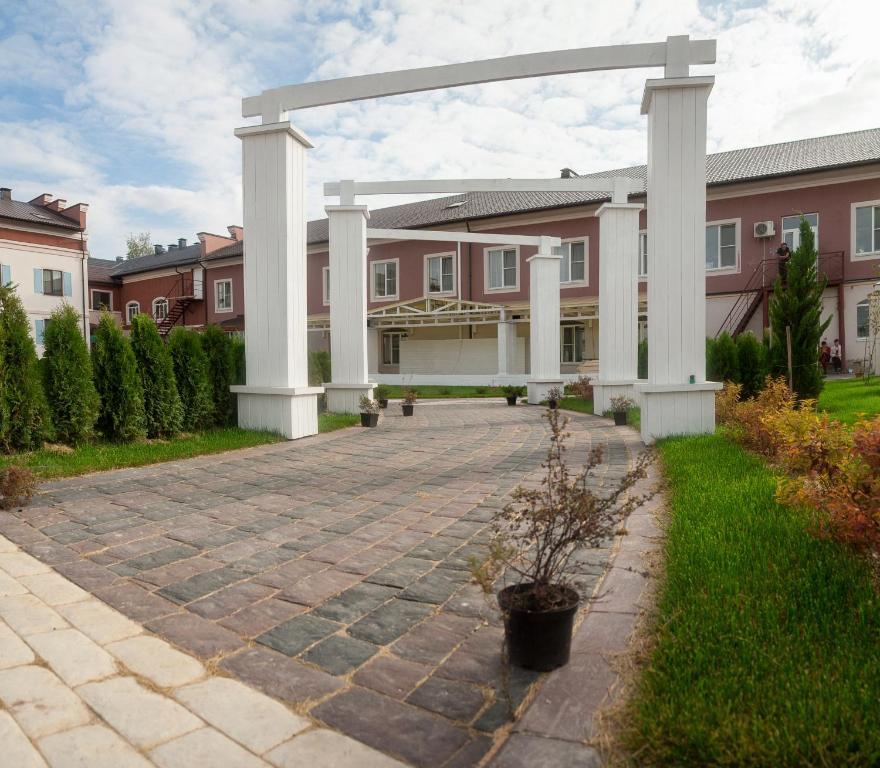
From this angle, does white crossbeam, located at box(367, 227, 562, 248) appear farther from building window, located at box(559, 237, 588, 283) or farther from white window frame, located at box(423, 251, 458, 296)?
white window frame, located at box(423, 251, 458, 296)

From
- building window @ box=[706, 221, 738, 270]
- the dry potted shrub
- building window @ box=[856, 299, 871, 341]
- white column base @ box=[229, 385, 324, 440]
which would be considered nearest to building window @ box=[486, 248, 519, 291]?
building window @ box=[706, 221, 738, 270]

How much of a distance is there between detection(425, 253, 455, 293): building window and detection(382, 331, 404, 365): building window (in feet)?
10.1

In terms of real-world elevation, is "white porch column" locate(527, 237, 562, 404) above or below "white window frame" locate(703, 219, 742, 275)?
below

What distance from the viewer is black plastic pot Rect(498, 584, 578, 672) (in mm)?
2307

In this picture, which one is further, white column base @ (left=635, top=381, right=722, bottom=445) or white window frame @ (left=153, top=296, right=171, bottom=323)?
white window frame @ (left=153, top=296, right=171, bottom=323)

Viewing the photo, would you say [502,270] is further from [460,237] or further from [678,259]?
[678,259]

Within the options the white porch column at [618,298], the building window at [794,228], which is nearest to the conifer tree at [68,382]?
the white porch column at [618,298]

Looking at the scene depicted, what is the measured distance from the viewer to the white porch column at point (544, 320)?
14.8 metres

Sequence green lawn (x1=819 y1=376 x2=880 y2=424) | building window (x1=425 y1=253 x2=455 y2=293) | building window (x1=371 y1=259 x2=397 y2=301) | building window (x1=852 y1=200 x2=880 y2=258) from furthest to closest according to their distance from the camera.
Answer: building window (x1=371 y1=259 x2=397 y2=301) < building window (x1=425 y1=253 x2=455 y2=293) < building window (x1=852 y1=200 x2=880 y2=258) < green lawn (x1=819 y1=376 x2=880 y2=424)

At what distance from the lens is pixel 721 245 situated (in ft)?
72.2

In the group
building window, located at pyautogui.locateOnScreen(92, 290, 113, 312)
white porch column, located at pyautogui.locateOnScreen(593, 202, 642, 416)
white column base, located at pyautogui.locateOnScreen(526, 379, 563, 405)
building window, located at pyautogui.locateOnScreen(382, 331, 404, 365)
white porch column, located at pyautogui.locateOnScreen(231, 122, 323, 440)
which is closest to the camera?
white porch column, located at pyautogui.locateOnScreen(231, 122, 323, 440)

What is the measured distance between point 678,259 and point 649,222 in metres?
0.62

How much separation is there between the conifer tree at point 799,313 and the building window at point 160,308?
108 feet

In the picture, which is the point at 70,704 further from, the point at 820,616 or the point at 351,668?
the point at 820,616
